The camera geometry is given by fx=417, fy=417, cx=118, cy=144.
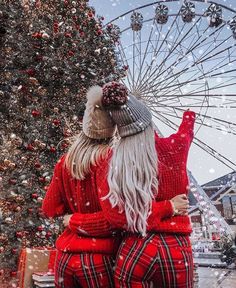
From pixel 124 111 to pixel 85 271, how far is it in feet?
2.36

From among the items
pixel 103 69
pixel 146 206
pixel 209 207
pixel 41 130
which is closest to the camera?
pixel 146 206

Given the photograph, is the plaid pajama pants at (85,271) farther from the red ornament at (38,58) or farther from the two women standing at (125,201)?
the red ornament at (38,58)

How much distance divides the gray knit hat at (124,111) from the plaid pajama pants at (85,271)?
56 cm

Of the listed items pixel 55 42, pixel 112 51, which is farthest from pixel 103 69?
pixel 55 42

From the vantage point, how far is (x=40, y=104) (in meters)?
5.96

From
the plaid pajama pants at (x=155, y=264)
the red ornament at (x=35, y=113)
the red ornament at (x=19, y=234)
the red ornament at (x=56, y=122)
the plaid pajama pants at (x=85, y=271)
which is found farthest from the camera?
the red ornament at (x=56, y=122)

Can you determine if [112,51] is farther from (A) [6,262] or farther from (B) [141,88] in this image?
(A) [6,262]

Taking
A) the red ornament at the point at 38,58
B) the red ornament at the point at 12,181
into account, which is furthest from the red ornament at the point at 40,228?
the red ornament at the point at 38,58

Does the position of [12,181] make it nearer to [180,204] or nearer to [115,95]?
[115,95]

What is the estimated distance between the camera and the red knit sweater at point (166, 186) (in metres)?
1.73

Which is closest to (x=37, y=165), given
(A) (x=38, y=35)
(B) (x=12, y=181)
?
(B) (x=12, y=181)

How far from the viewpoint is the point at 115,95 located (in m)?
1.87

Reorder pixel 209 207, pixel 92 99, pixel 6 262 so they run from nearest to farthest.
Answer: pixel 92 99
pixel 6 262
pixel 209 207

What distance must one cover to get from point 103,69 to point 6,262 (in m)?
3.60
